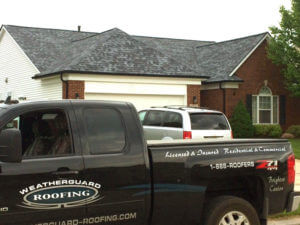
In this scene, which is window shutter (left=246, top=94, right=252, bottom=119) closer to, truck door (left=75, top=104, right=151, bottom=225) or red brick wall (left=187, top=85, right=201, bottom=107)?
red brick wall (left=187, top=85, right=201, bottom=107)

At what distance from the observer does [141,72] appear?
2177 centimetres

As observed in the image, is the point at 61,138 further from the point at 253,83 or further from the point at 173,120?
the point at 253,83

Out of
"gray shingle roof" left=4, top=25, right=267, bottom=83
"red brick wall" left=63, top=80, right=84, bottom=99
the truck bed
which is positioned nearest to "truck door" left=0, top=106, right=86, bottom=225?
the truck bed

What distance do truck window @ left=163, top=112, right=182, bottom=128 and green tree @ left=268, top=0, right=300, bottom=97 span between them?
1262 cm

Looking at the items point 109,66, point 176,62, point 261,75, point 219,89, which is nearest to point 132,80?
point 109,66

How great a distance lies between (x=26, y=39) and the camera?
89.5 feet

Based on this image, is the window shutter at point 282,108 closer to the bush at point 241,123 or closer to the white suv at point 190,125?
the bush at point 241,123

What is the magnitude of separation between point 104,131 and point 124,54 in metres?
17.5

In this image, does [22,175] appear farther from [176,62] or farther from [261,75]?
[261,75]

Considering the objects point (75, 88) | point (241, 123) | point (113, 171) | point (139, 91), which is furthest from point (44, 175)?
point (241, 123)

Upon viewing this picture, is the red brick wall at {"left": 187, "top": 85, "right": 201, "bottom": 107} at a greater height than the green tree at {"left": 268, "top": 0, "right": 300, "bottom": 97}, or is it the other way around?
the green tree at {"left": 268, "top": 0, "right": 300, "bottom": 97}

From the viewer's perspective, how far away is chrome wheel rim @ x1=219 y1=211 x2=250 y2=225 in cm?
622

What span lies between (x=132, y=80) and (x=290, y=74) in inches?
329

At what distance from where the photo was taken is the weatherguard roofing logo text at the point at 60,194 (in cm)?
501
